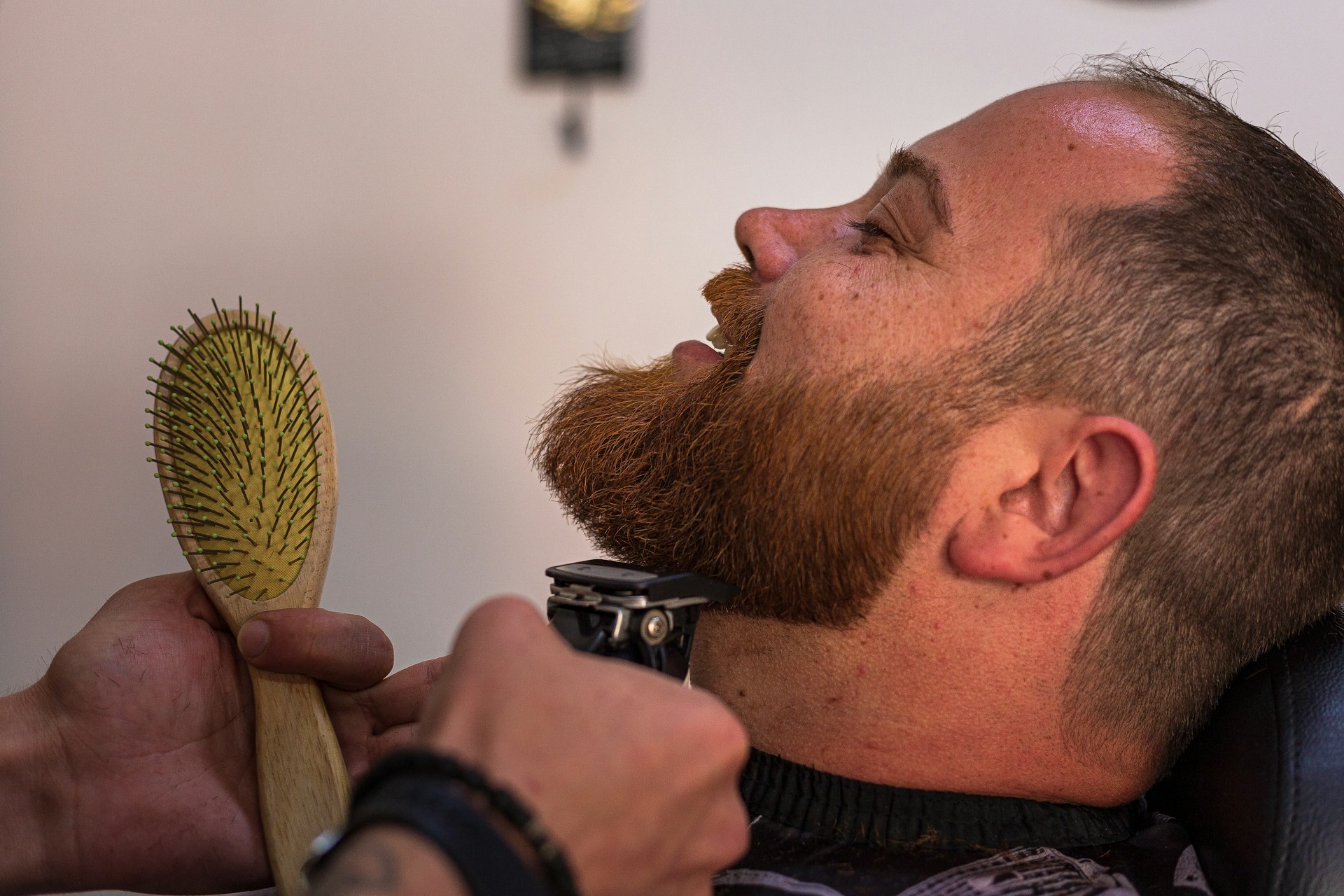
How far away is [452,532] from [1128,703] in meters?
1.13

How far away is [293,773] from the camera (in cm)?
104

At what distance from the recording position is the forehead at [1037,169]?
952 mm

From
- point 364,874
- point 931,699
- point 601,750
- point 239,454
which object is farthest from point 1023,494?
point 239,454

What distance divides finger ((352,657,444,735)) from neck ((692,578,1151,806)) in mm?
386

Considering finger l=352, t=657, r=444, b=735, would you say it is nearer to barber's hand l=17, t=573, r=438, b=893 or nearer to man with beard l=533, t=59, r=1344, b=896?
barber's hand l=17, t=573, r=438, b=893

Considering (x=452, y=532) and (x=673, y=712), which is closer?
(x=673, y=712)

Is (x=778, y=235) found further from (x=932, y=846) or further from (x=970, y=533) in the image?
(x=932, y=846)

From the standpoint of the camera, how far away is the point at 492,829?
0.52m

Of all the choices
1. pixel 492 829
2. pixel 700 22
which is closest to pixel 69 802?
pixel 492 829

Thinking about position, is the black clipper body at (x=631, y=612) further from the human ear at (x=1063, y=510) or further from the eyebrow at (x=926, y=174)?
the eyebrow at (x=926, y=174)

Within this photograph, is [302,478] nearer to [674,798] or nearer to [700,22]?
[674,798]

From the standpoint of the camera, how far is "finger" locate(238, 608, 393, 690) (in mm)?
1025

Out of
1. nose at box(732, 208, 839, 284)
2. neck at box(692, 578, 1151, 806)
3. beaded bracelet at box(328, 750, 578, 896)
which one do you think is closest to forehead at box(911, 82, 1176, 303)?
nose at box(732, 208, 839, 284)

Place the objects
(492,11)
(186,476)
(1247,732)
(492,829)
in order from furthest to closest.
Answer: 1. (492,11)
2. (186,476)
3. (1247,732)
4. (492,829)
